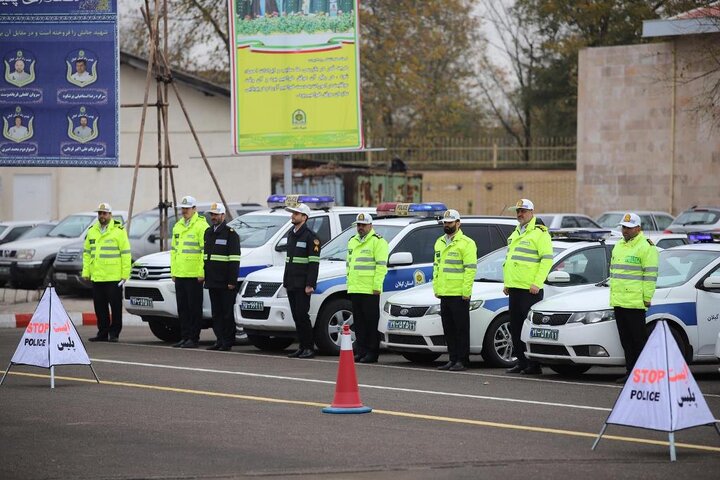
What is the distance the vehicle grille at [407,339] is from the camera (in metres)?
15.6

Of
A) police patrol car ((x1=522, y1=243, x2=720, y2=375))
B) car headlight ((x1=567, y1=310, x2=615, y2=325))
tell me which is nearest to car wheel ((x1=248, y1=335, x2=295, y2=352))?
police patrol car ((x1=522, y1=243, x2=720, y2=375))

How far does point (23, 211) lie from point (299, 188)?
9021 mm

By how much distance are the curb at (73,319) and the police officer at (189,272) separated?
11.4 ft

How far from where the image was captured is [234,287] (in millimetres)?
17516

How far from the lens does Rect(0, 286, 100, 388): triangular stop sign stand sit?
13.2m

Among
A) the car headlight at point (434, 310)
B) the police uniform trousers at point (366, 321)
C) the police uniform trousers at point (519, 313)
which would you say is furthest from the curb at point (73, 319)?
the police uniform trousers at point (519, 313)

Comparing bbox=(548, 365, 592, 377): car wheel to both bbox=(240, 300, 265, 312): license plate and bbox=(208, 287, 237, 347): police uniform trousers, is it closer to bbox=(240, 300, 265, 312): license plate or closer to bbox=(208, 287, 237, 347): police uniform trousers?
bbox=(240, 300, 265, 312): license plate

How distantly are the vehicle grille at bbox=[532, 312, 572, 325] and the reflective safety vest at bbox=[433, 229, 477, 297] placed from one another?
1090mm

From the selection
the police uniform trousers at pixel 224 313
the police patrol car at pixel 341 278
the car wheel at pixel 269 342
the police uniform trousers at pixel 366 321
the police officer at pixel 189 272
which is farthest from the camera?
the car wheel at pixel 269 342

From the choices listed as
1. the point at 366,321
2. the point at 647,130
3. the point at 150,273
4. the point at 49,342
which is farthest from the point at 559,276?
the point at 647,130

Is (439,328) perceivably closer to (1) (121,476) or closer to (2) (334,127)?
(1) (121,476)

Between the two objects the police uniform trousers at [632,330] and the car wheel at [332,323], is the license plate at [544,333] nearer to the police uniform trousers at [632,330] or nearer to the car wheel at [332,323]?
the police uniform trousers at [632,330]

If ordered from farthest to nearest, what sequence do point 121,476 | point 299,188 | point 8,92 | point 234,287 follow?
1. point 299,188
2. point 8,92
3. point 234,287
4. point 121,476

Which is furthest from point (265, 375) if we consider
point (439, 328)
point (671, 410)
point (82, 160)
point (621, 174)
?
point (621, 174)
